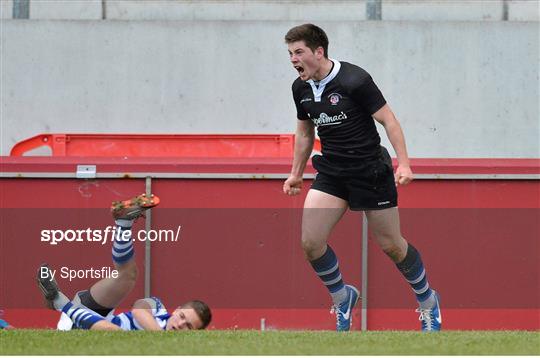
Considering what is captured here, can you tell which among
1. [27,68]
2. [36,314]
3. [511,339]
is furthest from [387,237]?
[27,68]

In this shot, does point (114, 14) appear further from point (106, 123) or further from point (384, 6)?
point (384, 6)

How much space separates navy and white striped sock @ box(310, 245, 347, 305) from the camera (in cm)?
800

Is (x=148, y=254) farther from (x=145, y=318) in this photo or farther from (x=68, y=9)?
(x=68, y=9)

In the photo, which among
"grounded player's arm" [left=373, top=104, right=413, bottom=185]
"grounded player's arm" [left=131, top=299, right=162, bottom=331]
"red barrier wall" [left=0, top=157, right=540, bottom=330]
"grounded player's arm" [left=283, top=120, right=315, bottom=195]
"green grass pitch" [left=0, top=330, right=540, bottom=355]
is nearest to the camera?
"green grass pitch" [left=0, top=330, right=540, bottom=355]

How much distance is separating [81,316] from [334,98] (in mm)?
2005

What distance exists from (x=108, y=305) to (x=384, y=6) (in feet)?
18.7

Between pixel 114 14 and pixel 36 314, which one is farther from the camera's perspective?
pixel 114 14

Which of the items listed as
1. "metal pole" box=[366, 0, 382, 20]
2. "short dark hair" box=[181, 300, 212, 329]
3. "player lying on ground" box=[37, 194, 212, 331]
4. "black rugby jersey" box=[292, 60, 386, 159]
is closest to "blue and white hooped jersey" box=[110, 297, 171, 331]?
"player lying on ground" box=[37, 194, 212, 331]

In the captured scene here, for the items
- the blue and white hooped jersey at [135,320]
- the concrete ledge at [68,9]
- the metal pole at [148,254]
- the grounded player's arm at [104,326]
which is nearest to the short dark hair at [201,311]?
the blue and white hooped jersey at [135,320]

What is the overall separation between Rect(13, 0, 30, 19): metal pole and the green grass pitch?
617 centimetres

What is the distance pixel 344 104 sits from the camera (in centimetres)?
768

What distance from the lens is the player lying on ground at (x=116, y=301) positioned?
7.91m

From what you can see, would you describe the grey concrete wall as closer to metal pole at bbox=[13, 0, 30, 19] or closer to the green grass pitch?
metal pole at bbox=[13, 0, 30, 19]

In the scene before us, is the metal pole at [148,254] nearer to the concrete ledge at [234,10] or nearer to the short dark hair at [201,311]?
the short dark hair at [201,311]
